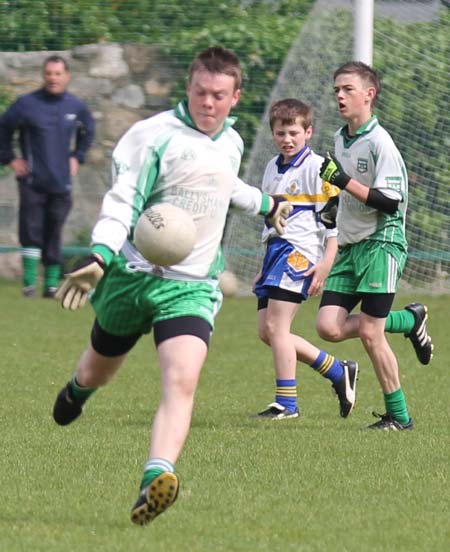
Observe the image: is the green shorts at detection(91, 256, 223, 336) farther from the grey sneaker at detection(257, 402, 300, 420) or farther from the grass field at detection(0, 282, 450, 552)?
the grey sneaker at detection(257, 402, 300, 420)

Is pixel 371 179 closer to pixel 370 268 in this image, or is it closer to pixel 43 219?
pixel 370 268

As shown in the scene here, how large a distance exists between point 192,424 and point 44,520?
8.28 feet

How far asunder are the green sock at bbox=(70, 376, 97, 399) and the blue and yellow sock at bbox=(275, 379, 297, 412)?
2.15m

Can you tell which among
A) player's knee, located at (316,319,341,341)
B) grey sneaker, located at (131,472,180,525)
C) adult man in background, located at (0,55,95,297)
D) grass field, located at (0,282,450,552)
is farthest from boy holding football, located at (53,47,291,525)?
adult man in background, located at (0,55,95,297)

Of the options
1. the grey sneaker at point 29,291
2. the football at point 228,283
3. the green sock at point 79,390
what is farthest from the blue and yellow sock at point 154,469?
the football at point 228,283

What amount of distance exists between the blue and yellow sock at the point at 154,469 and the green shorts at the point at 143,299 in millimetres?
593

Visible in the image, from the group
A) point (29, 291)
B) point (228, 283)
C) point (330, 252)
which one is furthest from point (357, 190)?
point (228, 283)

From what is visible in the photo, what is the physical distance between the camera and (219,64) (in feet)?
17.4

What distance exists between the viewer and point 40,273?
16688 mm

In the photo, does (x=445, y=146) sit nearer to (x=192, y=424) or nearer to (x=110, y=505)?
(x=192, y=424)

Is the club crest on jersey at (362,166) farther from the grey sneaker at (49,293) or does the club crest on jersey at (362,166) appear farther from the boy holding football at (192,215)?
the grey sneaker at (49,293)

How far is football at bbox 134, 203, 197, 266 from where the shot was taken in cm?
506

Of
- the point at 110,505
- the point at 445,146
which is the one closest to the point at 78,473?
the point at 110,505

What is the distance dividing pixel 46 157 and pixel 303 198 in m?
6.51
